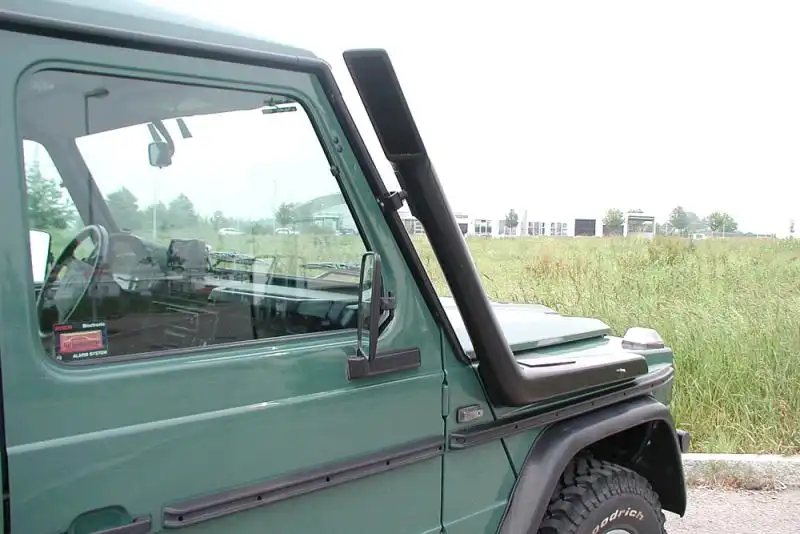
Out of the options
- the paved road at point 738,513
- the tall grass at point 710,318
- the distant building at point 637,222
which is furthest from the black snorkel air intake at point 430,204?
the distant building at point 637,222

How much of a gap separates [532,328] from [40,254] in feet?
6.07

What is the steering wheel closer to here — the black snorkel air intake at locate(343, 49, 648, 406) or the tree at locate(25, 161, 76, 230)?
the tree at locate(25, 161, 76, 230)

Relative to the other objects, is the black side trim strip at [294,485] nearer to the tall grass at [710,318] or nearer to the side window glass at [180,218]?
the side window glass at [180,218]

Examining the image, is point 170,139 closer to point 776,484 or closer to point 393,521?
point 393,521

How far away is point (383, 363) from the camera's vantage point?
170 cm

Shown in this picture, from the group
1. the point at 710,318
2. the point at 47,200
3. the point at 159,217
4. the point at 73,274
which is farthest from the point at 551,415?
the point at 710,318

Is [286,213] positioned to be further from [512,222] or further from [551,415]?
[512,222]

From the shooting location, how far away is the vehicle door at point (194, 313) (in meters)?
1.26

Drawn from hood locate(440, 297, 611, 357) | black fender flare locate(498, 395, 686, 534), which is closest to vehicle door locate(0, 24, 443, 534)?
black fender flare locate(498, 395, 686, 534)

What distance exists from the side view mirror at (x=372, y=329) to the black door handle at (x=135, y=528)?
0.55 m

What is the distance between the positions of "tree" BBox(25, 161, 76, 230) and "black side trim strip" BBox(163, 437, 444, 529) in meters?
0.65

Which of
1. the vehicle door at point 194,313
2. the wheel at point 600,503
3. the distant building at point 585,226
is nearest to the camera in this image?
the vehicle door at point 194,313

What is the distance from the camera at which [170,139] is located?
1.53 meters

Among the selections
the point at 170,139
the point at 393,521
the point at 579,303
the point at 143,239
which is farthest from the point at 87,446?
the point at 579,303
